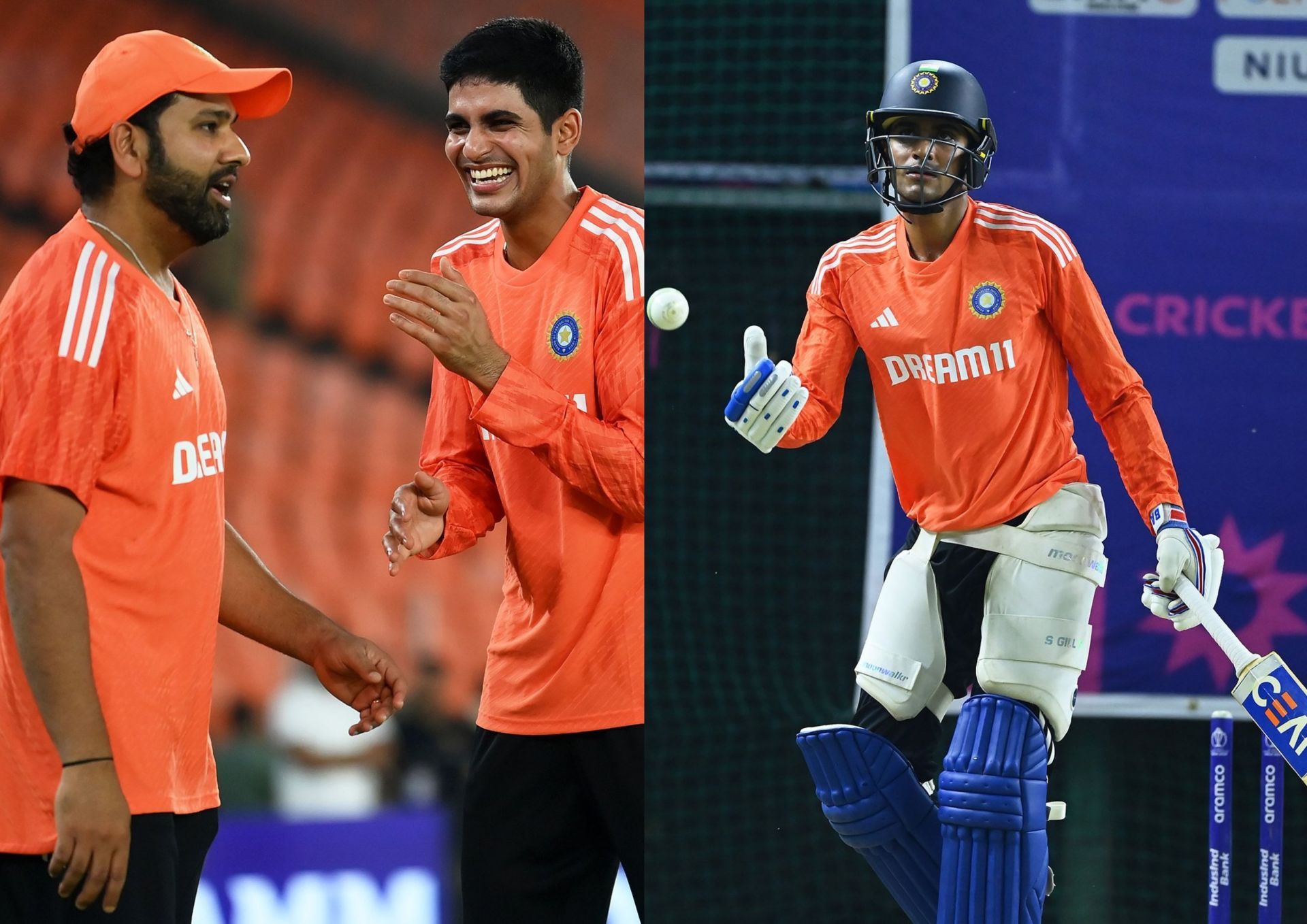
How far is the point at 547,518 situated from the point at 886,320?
784 mm

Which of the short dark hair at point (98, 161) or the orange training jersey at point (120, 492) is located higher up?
the short dark hair at point (98, 161)

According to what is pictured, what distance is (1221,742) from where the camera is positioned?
287 cm

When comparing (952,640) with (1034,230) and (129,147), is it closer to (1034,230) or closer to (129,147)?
(1034,230)

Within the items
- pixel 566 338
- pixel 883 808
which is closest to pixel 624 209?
pixel 566 338

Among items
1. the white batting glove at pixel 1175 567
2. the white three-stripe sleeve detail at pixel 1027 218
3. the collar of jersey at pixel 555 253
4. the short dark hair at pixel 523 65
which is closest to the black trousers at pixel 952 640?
the white batting glove at pixel 1175 567

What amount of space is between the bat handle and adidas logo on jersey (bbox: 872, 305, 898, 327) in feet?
2.15

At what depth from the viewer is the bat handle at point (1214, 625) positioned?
260 centimetres

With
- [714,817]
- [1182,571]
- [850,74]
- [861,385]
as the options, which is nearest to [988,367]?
[861,385]

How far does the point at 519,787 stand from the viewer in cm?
224

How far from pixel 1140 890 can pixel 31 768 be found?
7.15 feet

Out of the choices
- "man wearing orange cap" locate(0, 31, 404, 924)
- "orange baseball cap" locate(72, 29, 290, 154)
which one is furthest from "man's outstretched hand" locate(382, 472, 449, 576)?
"orange baseball cap" locate(72, 29, 290, 154)

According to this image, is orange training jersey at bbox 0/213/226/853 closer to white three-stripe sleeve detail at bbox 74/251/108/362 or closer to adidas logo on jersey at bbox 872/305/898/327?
white three-stripe sleeve detail at bbox 74/251/108/362

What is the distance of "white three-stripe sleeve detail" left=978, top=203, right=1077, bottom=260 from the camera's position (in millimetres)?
2623

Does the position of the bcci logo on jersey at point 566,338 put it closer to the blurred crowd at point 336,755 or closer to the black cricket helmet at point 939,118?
the black cricket helmet at point 939,118
